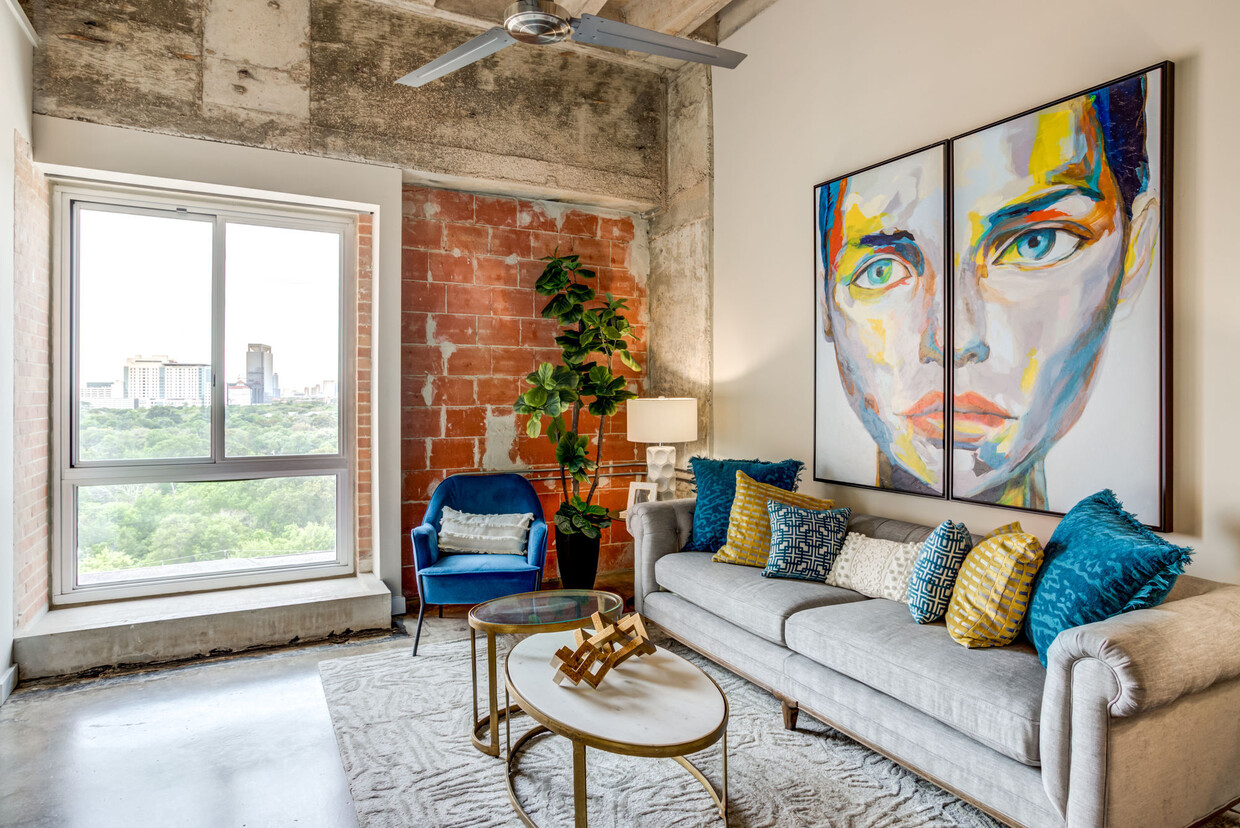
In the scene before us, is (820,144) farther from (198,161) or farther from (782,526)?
(198,161)

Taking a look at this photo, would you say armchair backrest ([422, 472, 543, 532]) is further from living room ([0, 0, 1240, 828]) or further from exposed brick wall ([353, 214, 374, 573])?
exposed brick wall ([353, 214, 374, 573])

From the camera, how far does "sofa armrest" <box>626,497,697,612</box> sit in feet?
12.1

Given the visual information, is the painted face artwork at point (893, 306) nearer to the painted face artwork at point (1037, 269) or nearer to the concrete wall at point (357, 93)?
the painted face artwork at point (1037, 269)

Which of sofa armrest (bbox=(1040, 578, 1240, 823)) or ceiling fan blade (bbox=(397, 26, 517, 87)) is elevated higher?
ceiling fan blade (bbox=(397, 26, 517, 87))

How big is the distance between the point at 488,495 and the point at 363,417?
92 cm

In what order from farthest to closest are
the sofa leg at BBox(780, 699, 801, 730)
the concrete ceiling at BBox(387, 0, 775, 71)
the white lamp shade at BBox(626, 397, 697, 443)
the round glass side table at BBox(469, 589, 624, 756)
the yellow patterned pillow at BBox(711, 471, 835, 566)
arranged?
the white lamp shade at BBox(626, 397, 697, 443) → the concrete ceiling at BBox(387, 0, 775, 71) → the yellow patterned pillow at BBox(711, 471, 835, 566) → the sofa leg at BBox(780, 699, 801, 730) → the round glass side table at BBox(469, 589, 624, 756)

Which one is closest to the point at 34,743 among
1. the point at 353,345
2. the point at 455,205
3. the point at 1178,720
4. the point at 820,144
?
the point at 353,345

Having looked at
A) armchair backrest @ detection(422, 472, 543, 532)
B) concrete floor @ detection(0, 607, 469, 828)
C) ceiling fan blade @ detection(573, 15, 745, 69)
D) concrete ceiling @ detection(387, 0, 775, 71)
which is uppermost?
concrete ceiling @ detection(387, 0, 775, 71)

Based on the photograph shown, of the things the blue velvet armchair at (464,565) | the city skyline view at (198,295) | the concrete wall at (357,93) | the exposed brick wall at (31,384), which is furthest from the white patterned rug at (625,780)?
the concrete wall at (357,93)

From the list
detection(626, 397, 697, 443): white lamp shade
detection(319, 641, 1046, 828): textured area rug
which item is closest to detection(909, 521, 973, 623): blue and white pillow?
detection(319, 641, 1046, 828): textured area rug

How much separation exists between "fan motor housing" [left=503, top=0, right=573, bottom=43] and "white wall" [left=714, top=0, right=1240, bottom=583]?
5.48ft

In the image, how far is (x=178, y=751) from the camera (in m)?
2.59

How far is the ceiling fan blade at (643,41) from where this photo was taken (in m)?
2.56

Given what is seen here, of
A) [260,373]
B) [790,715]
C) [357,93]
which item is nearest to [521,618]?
[790,715]
